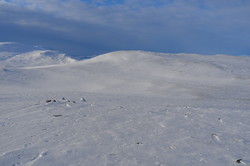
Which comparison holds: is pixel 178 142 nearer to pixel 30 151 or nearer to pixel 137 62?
pixel 30 151

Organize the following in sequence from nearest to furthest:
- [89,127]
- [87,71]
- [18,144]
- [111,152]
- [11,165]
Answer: [11,165], [111,152], [18,144], [89,127], [87,71]

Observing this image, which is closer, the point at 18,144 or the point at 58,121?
the point at 18,144

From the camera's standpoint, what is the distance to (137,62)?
3731cm

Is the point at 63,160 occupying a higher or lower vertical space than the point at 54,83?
higher

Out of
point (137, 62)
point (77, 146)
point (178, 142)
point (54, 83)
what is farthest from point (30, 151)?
point (137, 62)

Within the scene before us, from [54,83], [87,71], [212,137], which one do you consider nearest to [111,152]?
[212,137]

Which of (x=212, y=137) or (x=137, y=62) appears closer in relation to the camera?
(x=212, y=137)

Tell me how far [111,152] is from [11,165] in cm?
213

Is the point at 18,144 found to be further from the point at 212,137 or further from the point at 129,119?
the point at 212,137

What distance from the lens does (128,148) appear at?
6.12 meters

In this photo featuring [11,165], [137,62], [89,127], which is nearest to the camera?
[11,165]

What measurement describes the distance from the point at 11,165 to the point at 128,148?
2.59 m

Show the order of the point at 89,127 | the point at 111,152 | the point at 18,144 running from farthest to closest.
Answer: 1. the point at 89,127
2. the point at 18,144
3. the point at 111,152

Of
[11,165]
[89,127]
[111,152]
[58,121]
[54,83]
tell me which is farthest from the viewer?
[54,83]
